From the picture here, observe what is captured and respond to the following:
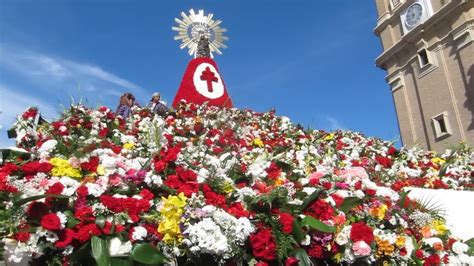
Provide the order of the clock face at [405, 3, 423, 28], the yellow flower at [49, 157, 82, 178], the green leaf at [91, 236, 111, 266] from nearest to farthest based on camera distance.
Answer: the green leaf at [91, 236, 111, 266] → the yellow flower at [49, 157, 82, 178] → the clock face at [405, 3, 423, 28]

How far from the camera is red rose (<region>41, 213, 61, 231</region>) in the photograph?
246 cm

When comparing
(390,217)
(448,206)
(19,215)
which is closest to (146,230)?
(19,215)

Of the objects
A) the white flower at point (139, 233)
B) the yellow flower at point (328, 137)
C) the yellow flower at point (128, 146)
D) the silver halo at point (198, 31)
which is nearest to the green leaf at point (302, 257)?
the white flower at point (139, 233)

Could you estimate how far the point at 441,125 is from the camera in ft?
71.1

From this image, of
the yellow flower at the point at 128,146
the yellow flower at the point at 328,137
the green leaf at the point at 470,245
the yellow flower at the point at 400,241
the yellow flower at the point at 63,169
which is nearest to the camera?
the yellow flower at the point at 63,169

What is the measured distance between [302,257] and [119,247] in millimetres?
1164

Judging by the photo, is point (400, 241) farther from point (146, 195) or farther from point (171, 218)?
point (146, 195)

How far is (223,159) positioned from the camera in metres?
3.69

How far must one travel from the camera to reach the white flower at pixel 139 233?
2629 mm

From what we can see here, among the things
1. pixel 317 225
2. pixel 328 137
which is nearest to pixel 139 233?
pixel 317 225

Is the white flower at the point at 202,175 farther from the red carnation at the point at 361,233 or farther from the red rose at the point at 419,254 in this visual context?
the red rose at the point at 419,254

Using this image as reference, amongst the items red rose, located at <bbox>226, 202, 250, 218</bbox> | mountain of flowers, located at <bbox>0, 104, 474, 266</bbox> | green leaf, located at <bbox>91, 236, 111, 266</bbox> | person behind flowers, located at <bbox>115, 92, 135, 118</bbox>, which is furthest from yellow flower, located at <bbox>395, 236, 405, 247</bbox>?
person behind flowers, located at <bbox>115, 92, 135, 118</bbox>

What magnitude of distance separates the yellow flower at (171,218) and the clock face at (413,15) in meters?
23.2

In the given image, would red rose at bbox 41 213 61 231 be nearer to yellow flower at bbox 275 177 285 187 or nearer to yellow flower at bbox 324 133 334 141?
yellow flower at bbox 275 177 285 187
